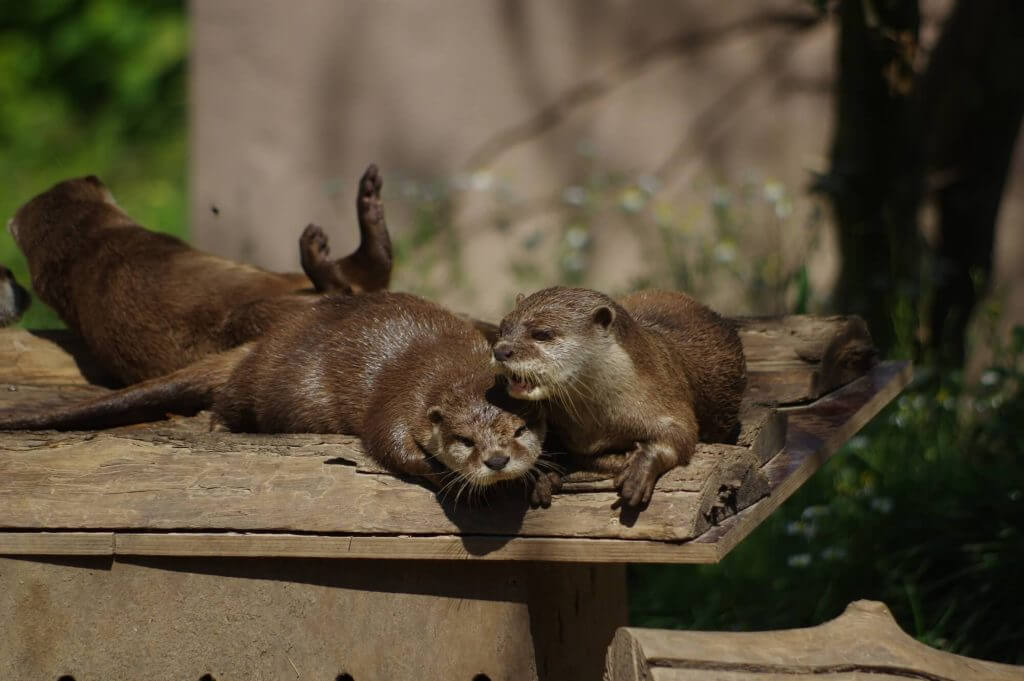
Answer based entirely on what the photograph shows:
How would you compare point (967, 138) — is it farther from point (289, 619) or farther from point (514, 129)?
point (289, 619)

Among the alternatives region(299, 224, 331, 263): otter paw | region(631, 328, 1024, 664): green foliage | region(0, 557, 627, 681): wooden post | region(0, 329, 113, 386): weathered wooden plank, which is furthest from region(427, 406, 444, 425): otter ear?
region(631, 328, 1024, 664): green foliage

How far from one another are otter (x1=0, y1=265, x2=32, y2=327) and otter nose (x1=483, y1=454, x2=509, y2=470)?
2000 mm

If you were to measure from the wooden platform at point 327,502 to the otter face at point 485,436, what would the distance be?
0.12m

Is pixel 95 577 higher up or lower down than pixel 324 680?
higher up

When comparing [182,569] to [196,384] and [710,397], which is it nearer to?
[196,384]

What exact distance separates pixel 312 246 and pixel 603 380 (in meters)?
1.28

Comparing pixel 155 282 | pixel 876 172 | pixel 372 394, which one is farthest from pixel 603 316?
pixel 876 172

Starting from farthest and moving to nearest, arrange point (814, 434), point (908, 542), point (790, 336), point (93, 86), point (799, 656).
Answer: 1. point (93, 86)
2. point (908, 542)
3. point (790, 336)
4. point (814, 434)
5. point (799, 656)

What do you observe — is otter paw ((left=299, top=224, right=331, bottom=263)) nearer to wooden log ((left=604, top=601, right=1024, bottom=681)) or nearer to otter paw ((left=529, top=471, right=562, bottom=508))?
otter paw ((left=529, top=471, right=562, bottom=508))

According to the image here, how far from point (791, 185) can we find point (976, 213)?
→ 3.14ft

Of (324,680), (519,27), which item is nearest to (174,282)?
(324,680)

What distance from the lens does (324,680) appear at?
2.81 meters

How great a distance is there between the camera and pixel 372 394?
2.95 meters

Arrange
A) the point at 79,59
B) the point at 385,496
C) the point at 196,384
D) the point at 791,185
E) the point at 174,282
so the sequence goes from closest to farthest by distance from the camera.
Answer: the point at 385,496, the point at 196,384, the point at 174,282, the point at 791,185, the point at 79,59
